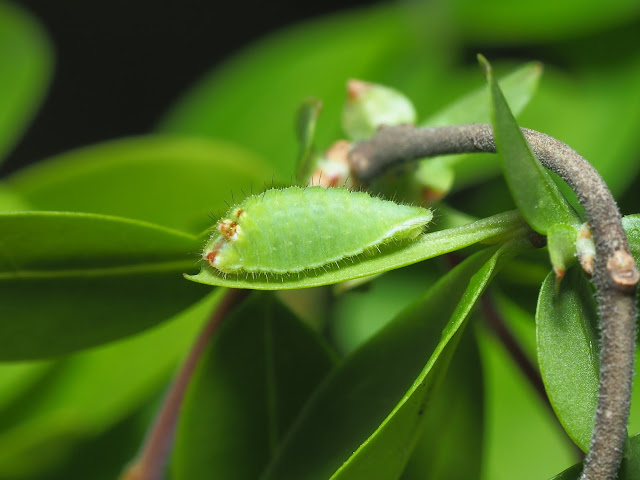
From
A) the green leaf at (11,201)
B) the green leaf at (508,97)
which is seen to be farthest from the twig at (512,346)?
the green leaf at (11,201)

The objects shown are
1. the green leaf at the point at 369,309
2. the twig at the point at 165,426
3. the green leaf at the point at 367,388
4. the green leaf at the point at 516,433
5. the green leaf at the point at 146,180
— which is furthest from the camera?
the green leaf at the point at 369,309

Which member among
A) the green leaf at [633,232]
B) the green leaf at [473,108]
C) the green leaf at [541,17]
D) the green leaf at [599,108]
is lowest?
the green leaf at [633,232]

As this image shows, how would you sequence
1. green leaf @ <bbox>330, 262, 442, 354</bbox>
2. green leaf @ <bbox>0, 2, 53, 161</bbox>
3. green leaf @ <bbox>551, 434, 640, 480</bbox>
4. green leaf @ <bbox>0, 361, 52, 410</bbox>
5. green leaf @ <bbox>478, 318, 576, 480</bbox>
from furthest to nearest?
green leaf @ <bbox>0, 2, 53, 161</bbox>, green leaf @ <bbox>330, 262, 442, 354</bbox>, green leaf @ <bbox>478, 318, 576, 480</bbox>, green leaf @ <bbox>0, 361, 52, 410</bbox>, green leaf @ <bbox>551, 434, 640, 480</bbox>

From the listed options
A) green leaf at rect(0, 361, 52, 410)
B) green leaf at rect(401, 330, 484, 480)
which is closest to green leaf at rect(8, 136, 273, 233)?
green leaf at rect(0, 361, 52, 410)

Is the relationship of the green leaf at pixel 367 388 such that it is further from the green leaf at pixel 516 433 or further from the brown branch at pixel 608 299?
the green leaf at pixel 516 433

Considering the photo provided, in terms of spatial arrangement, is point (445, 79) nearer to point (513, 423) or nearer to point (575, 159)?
point (513, 423)

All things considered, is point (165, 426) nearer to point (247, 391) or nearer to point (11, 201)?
point (247, 391)

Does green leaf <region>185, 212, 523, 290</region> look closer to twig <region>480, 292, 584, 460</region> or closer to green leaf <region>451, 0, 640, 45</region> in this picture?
twig <region>480, 292, 584, 460</region>
